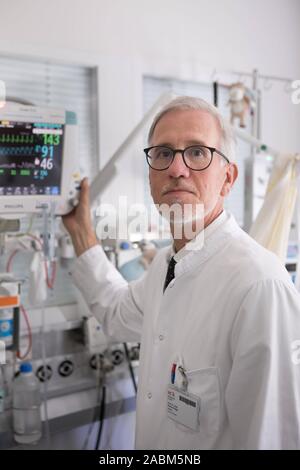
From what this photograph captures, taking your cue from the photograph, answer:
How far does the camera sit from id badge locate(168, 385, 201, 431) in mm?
1052

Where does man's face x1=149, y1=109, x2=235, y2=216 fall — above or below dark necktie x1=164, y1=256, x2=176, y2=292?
above

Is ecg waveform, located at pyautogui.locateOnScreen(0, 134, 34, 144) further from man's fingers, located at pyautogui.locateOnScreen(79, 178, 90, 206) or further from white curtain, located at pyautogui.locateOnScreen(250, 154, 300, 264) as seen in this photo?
white curtain, located at pyautogui.locateOnScreen(250, 154, 300, 264)

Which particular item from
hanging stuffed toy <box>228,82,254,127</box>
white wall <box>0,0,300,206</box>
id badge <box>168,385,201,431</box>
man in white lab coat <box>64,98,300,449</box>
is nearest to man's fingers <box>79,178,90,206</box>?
man in white lab coat <box>64,98,300,449</box>

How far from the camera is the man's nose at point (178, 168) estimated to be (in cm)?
117

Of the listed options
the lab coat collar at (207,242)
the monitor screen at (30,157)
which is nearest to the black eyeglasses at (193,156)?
the lab coat collar at (207,242)

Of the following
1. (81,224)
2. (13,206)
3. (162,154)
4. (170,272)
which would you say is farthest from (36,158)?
(170,272)

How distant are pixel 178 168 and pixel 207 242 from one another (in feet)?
0.75

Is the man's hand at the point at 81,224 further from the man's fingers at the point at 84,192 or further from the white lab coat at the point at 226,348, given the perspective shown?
the white lab coat at the point at 226,348

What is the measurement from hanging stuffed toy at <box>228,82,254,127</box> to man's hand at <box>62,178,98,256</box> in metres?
1.10

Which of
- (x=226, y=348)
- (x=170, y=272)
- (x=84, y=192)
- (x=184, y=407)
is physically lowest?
(x=184, y=407)

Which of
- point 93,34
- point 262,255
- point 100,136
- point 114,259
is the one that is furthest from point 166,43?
point 262,255

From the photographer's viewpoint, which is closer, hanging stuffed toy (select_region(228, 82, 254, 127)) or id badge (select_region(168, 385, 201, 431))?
id badge (select_region(168, 385, 201, 431))

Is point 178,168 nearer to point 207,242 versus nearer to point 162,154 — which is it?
point 162,154

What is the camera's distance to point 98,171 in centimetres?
221
